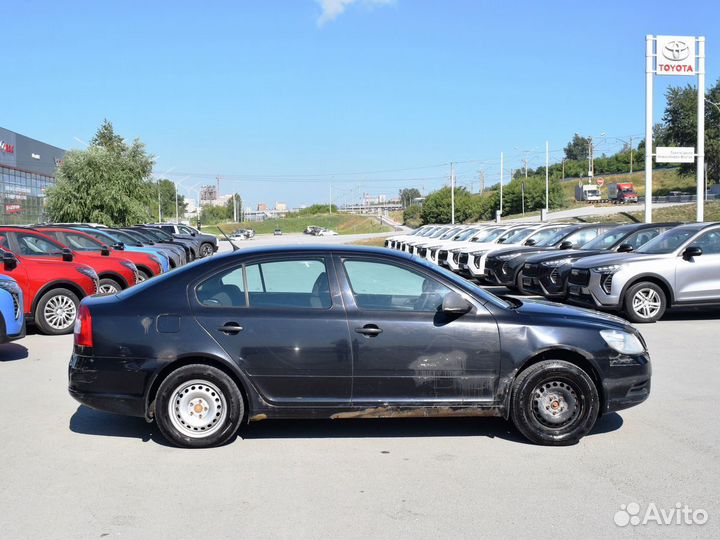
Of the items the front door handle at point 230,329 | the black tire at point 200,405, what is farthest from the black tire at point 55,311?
the front door handle at point 230,329

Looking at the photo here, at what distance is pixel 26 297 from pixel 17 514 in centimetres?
762

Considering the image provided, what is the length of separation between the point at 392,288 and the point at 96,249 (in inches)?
454

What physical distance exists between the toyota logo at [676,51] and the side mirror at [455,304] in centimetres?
2683

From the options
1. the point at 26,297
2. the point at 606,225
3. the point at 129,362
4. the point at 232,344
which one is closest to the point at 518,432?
the point at 232,344

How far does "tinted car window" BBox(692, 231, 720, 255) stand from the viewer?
12.9 metres

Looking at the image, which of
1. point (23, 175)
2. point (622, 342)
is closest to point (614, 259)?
point (622, 342)

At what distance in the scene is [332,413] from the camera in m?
5.93

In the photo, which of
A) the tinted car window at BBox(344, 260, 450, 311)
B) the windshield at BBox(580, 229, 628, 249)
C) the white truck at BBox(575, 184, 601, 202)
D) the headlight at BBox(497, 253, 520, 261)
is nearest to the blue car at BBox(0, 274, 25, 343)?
the tinted car window at BBox(344, 260, 450, 311)

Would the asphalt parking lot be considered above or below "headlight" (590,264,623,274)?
below

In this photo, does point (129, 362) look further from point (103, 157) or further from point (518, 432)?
point (103, 157)

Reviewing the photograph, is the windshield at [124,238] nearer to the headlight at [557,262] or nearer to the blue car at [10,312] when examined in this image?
the blue car at [10,312]

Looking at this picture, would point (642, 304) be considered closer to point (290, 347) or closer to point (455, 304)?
point (455, 304)

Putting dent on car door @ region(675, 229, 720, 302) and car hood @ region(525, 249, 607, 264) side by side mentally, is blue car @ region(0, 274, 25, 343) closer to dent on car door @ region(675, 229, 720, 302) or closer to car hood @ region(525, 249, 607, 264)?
car hood @ region(525, 249, 607, 264)

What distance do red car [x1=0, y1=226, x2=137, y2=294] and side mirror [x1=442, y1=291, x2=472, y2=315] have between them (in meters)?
8.42
